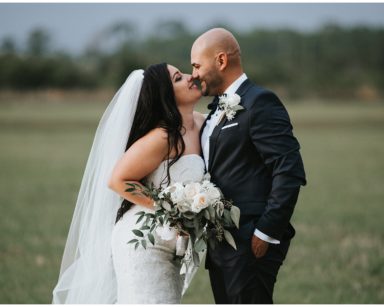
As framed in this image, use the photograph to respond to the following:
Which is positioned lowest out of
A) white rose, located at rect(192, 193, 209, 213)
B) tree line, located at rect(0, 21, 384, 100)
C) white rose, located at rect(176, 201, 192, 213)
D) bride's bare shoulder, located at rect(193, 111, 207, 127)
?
tree line, located at rect(0, 21, 384, 100)

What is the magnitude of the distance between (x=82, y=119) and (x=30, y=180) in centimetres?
3303

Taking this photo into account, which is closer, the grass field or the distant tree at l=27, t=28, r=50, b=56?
the grass field

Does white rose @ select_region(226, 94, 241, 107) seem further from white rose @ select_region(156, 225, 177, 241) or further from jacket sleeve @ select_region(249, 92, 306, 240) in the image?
white rose @ select_region(156, 225, 177, 241)

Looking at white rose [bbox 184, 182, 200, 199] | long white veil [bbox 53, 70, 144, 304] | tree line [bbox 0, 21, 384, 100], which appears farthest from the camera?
tree line [bbox 0, 21, 384, 100]

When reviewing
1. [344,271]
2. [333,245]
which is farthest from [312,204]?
[344,271]

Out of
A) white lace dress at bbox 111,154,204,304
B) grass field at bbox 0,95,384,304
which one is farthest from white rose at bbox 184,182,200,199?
grass field at bbox 0,95,384,304

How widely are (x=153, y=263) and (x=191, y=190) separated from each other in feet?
2.34

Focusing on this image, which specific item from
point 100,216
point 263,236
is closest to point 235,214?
point 263,236

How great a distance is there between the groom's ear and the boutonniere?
0.20 metres

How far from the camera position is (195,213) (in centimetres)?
380

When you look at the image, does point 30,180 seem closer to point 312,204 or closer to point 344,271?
point 312,204

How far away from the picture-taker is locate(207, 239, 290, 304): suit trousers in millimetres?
3846

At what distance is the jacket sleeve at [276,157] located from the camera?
12.0 ft

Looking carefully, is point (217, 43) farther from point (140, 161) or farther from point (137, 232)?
point (137, 232)
